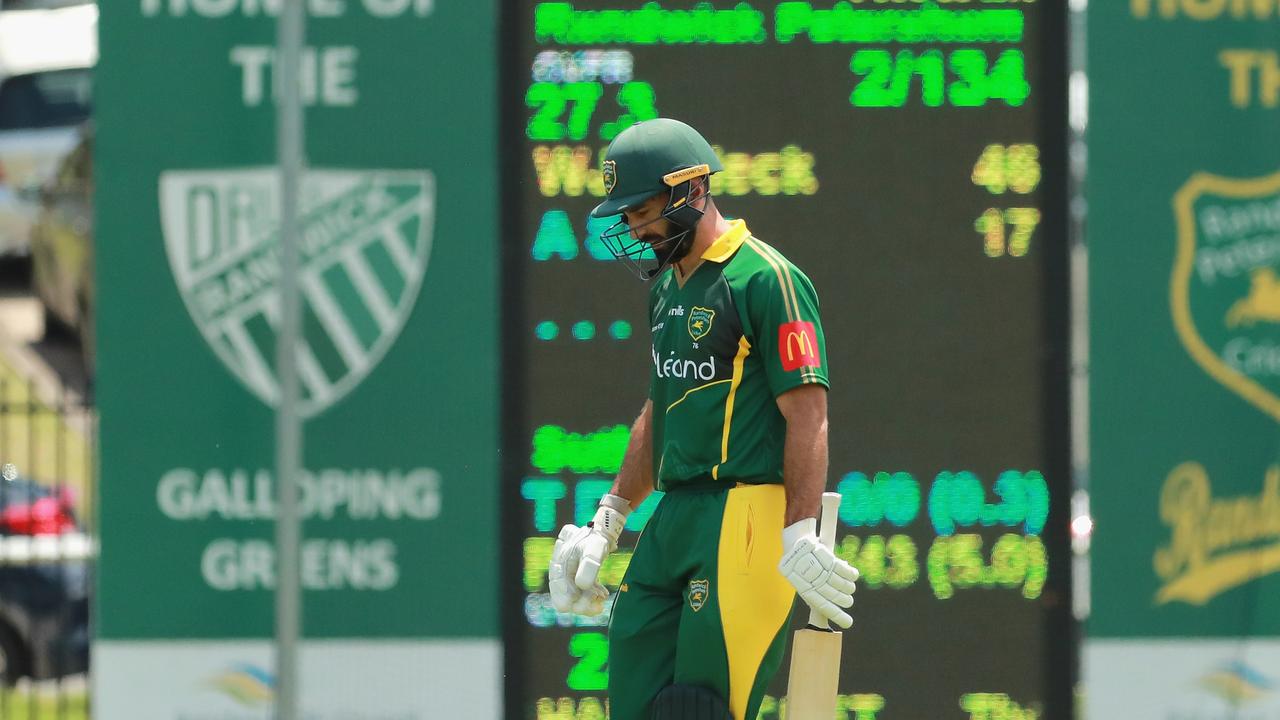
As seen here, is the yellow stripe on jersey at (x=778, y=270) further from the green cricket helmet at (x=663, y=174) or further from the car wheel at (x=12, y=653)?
the car wheel at (x=12, y=653)

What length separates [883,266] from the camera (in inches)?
255

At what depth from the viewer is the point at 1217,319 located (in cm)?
664

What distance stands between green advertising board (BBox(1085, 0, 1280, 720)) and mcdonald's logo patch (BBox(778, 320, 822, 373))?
7.53ft

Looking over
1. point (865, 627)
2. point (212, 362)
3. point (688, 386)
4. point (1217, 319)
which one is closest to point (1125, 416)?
point (1217, 319)

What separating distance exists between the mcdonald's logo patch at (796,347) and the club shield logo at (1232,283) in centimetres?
248

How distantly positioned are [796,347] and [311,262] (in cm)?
264

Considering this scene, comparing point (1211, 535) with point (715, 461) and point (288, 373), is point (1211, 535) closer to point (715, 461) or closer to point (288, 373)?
point (715, 461)

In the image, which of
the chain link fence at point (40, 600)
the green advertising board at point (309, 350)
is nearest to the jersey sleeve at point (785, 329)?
the green advertising board at point (309, 350)

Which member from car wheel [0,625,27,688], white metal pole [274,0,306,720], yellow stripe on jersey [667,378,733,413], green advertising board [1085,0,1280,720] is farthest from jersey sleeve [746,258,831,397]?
car wheel [0,625,27,688]

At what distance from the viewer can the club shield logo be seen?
664 cm

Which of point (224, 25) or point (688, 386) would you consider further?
point (224, 25)

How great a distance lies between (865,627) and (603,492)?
3.27 ft

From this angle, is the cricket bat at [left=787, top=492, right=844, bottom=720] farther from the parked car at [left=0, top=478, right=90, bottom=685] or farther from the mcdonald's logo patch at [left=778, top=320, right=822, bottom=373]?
the parked car at [left=0, top=478, right=90, bottom=685]

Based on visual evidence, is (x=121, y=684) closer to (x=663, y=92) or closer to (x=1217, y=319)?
(x=663, y=92)
